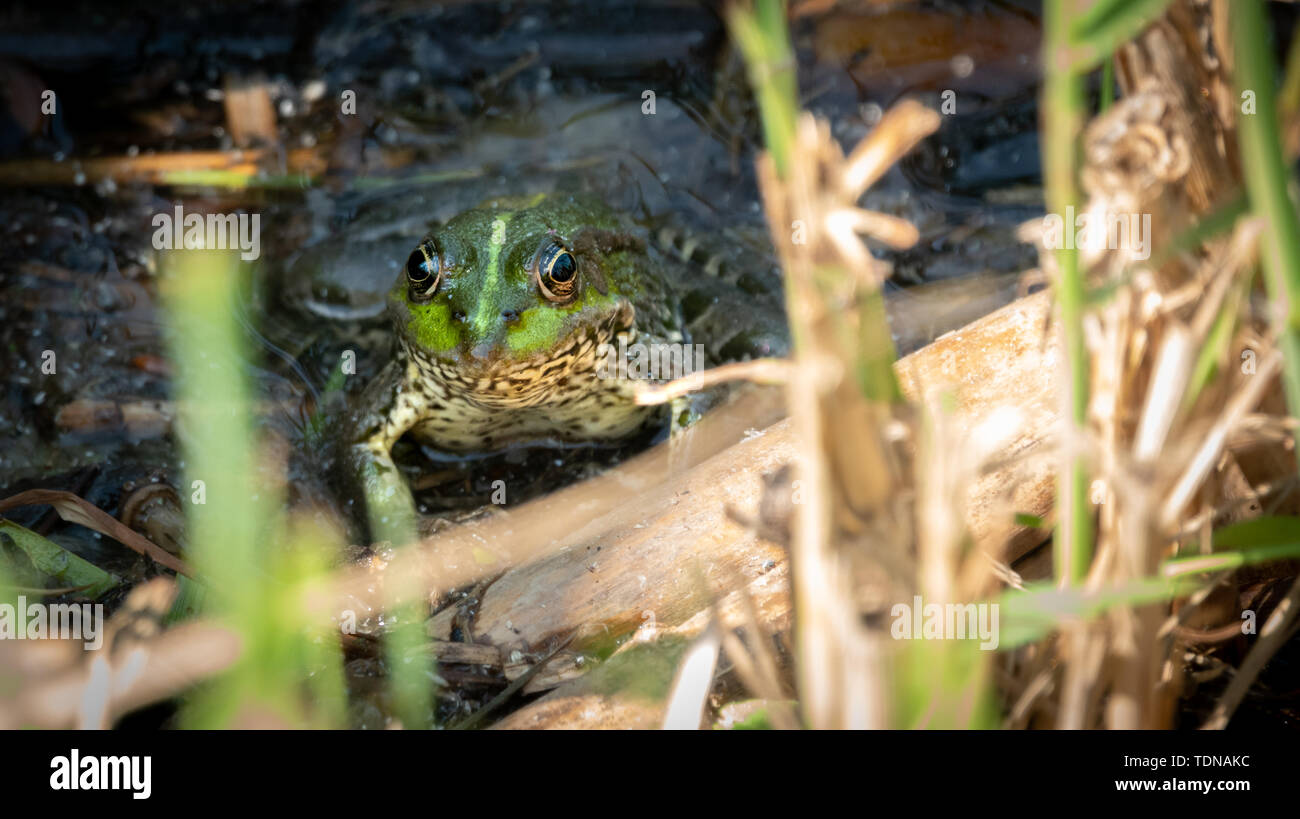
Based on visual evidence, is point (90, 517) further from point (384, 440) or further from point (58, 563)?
point (384, 440)

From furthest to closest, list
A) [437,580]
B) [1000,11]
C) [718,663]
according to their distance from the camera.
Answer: [1000,11] < [437,580] < [718,663]

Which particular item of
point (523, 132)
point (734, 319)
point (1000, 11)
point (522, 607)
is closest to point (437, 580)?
point (522, 607)

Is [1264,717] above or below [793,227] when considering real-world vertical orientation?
below

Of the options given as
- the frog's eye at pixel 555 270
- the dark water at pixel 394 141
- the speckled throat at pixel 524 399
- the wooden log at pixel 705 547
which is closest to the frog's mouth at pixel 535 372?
the speckled throat at pixel 524 399

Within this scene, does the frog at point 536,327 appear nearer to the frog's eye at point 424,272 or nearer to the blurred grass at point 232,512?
the frog's eye at point 424,272

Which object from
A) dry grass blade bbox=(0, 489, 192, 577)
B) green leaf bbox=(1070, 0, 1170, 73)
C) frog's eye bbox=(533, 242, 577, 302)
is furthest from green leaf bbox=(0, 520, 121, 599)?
green leaf bbox=(1070, 0, 1170, 73)

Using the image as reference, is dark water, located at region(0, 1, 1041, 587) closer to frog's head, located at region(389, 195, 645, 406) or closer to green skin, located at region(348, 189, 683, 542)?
green skin, located at region(348, 189, 683, 542)

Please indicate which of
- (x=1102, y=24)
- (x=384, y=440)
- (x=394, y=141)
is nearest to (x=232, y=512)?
(x=1102, y=24)

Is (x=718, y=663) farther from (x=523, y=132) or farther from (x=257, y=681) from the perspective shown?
(x=523, y=132)
